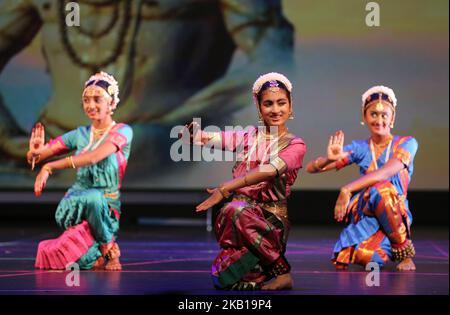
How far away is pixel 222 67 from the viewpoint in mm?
8297

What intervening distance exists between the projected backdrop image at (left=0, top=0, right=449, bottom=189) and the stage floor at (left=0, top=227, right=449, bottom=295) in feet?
3.67

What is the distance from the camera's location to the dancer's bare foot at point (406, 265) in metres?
5.13

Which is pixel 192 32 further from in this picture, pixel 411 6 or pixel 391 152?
pixel 391 152

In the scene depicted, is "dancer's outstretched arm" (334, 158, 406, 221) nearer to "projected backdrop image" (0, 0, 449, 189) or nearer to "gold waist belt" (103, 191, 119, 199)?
"gold waist belt" (103, 191, 119, 199)

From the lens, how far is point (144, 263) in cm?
535

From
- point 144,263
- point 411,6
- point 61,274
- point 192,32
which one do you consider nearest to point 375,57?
point 411,6

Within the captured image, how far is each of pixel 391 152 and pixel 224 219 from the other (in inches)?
56.9

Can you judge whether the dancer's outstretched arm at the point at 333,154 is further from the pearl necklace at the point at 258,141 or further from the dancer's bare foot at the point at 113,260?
the dancer's bare foot at the point at 113,260

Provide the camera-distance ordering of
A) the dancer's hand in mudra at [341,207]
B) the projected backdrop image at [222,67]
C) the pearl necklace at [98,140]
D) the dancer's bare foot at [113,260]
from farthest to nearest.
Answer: the projected backdrop image at [222,67]
the pearl necklace at [98,140]
the dancer's bare foot at [113,260]
the dancer's hand in mudra at [341,207]

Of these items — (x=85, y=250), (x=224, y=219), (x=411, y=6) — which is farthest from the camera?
(x=411, y=6)

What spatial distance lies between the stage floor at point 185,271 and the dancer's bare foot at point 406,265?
5 centimetres

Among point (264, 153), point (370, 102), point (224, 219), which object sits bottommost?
point (224, 219)

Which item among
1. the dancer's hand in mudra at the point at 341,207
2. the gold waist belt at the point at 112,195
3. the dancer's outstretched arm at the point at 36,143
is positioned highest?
the dancer's outstretched arm at the point at 36,143

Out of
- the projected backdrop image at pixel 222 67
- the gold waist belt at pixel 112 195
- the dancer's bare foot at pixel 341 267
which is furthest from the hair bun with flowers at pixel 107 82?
the projected backdrop image at pixel 222 67
